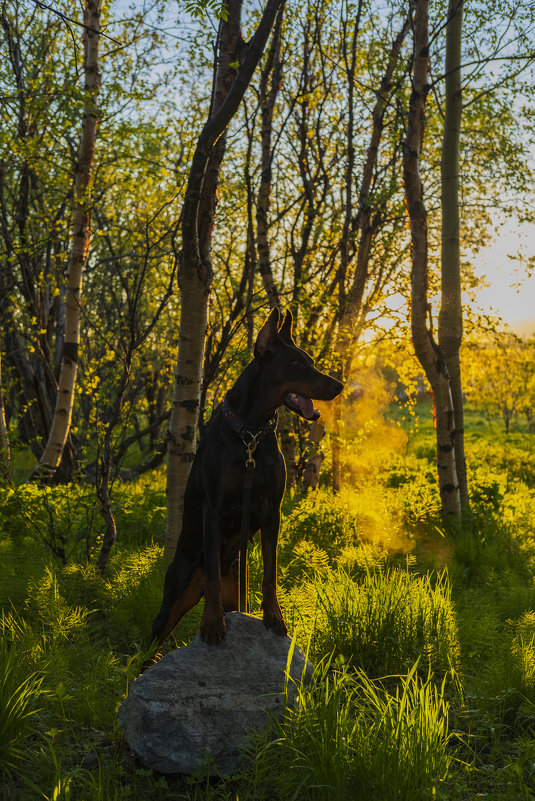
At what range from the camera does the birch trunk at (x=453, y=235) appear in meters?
8.62

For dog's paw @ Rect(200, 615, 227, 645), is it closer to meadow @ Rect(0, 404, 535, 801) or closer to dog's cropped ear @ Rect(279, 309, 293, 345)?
meadow @ Rect(0, 404, 535, 801)

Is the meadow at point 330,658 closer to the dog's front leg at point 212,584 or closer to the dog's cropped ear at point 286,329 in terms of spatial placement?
the dog's front leg at point 212,584

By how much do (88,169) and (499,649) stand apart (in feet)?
26.1

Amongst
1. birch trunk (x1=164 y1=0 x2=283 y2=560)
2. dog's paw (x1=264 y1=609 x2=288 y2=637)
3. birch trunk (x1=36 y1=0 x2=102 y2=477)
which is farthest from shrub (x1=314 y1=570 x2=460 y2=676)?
birch trunk (x1=36 y1=0 x2=102 y2=477)

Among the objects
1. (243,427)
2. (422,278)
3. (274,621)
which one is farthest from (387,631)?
(422,278)

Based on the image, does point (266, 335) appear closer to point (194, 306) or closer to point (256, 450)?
point (256, 450)

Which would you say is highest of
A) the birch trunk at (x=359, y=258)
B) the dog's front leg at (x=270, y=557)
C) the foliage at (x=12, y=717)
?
the birch trunk at (x=359, y=258)

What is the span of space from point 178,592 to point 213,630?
45 centimetres

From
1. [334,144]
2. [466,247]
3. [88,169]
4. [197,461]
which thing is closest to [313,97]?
[334,144]

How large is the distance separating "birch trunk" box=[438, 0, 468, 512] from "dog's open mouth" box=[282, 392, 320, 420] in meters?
5.83

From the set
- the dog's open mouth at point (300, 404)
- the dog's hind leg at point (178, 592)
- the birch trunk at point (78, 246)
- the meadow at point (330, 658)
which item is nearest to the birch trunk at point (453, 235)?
the meadow at point (330, 658)

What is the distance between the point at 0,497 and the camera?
803 centimetres

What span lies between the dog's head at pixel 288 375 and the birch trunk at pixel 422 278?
5.17m

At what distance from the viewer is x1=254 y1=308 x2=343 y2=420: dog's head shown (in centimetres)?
320
